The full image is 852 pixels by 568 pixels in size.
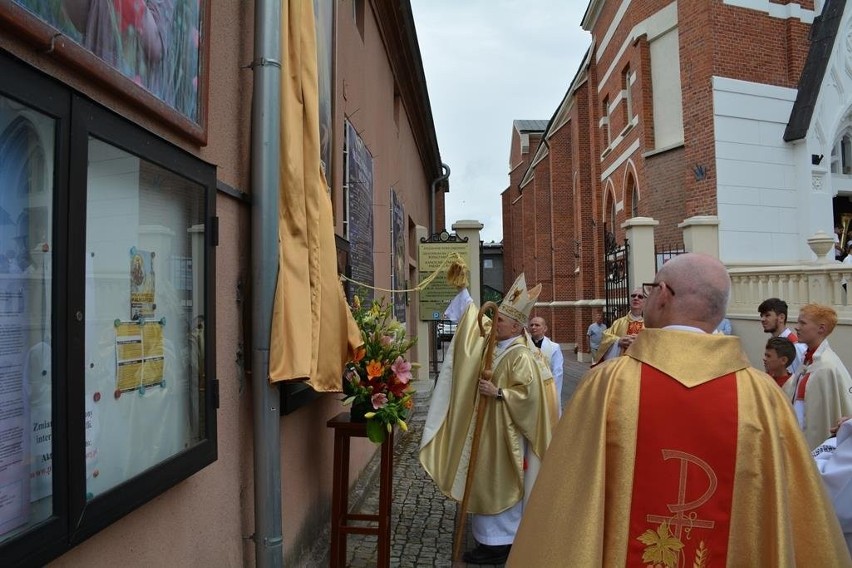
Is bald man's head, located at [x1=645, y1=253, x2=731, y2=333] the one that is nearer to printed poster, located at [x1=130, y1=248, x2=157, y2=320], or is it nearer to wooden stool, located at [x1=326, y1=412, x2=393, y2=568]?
printed poster, located at [x1=130, y1=248, x2=157, y2=320]

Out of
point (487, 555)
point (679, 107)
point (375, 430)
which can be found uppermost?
point (679, 107)

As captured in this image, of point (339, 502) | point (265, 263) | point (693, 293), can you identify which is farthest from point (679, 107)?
point (693, 293)

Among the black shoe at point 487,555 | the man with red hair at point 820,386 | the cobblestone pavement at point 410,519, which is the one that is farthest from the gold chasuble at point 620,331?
the black shoe at point 487,555

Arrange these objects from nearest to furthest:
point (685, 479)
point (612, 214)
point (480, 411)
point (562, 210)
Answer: point (685, 479), point (480, 411), point (612, 214), point (562, 210)

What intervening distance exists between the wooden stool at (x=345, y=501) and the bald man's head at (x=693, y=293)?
8.36 feet

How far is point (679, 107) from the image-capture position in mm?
15664

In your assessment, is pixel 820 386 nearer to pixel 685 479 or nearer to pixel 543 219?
pixel 685 479

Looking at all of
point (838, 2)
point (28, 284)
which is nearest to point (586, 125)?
point (838, 2)

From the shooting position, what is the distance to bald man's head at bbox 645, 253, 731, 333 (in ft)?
7.47

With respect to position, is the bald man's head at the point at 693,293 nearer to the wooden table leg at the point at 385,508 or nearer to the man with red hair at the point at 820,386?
the wooden table leg at the point at 385,508

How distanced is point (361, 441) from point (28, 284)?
17.5 feet

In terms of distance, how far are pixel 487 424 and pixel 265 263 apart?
2.48 meters

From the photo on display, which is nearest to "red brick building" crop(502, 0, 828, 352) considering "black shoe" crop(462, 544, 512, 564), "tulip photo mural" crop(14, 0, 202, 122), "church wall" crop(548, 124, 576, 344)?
"church wall" crop(548, 124, 576, 344)

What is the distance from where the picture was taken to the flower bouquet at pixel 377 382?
430 cm
